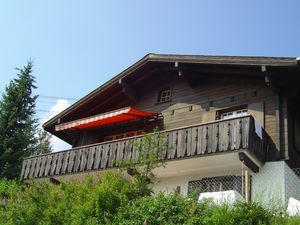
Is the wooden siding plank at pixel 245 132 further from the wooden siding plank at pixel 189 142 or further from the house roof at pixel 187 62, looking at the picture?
the house roof at pixel 187 62

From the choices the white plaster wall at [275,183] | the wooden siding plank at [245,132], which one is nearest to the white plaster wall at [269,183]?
the white plaster wall at [275,183]

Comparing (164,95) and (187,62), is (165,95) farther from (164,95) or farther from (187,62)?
(187,62)

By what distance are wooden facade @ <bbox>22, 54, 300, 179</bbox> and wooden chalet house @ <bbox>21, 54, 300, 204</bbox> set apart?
34 millimetres

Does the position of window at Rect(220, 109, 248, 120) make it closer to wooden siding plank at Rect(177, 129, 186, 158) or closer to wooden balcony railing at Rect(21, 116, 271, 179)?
wooden balcony railing at Rect(21, 116, 271, 179)

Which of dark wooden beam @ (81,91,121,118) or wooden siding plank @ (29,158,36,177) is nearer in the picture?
wooden siding plank @ (29,158,36,177)

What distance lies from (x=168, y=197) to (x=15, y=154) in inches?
574

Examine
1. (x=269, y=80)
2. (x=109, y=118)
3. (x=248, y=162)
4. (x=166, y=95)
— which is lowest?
(x=248, y=162)

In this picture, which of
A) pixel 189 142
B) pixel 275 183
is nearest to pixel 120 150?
pixel 189 142

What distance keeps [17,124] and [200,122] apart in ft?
38.1


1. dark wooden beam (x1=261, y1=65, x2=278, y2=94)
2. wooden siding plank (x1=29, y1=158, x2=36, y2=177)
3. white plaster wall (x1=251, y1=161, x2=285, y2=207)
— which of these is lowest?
white plaster wall (x1=251, y1=161, x2=285, y2=207)

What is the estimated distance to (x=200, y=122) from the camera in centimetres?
1697

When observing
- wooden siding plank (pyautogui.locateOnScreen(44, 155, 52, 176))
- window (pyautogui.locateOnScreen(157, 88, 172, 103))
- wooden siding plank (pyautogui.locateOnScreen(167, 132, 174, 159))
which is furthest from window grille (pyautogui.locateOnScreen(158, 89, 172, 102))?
wooden siding plank (pyautogui.locateOnScreen(44, 155, 52, 176))

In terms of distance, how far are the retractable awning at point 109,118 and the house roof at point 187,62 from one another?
129 cm

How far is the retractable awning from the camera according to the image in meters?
17.8
